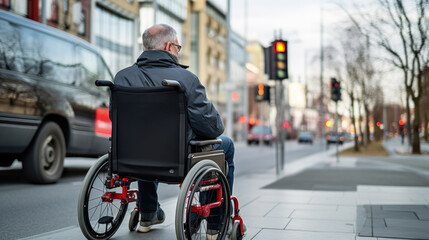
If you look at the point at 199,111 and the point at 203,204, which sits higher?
the point at 199,111

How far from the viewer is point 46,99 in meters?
9.23

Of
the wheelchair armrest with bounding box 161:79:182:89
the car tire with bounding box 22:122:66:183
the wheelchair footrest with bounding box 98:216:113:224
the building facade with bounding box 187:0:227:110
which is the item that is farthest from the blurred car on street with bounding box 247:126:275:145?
the wheelchair armrest with bounding box 161:79:182:89

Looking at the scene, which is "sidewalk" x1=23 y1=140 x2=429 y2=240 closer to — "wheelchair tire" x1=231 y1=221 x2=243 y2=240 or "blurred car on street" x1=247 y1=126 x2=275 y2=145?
"wheelchair tire" x1=231 y1=221 x2=243 y2=240

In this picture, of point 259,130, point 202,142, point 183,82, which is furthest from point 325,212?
point 259,130

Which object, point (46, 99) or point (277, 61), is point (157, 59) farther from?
point (277, 61)

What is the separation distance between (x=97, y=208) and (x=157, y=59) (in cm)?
127

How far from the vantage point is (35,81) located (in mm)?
9000

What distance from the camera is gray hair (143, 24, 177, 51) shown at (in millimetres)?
4277

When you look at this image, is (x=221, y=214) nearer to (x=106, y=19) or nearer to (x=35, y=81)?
(x=35, y=81)

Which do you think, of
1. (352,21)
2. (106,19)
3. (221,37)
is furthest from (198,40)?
(352,21)

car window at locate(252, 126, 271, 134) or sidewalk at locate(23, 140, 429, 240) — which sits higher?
car window at locate(252, 126, 271, 134)

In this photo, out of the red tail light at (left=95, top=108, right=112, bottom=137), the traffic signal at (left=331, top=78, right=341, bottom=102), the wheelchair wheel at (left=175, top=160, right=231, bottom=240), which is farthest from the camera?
the traffic signal at (left=331, top=78, right=341, bottom=102)

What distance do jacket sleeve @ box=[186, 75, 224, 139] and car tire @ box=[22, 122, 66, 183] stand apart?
567 cm

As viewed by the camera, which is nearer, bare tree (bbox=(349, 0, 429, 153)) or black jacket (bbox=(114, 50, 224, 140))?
black jacket (bbox=(114, 50, 224, 140))
